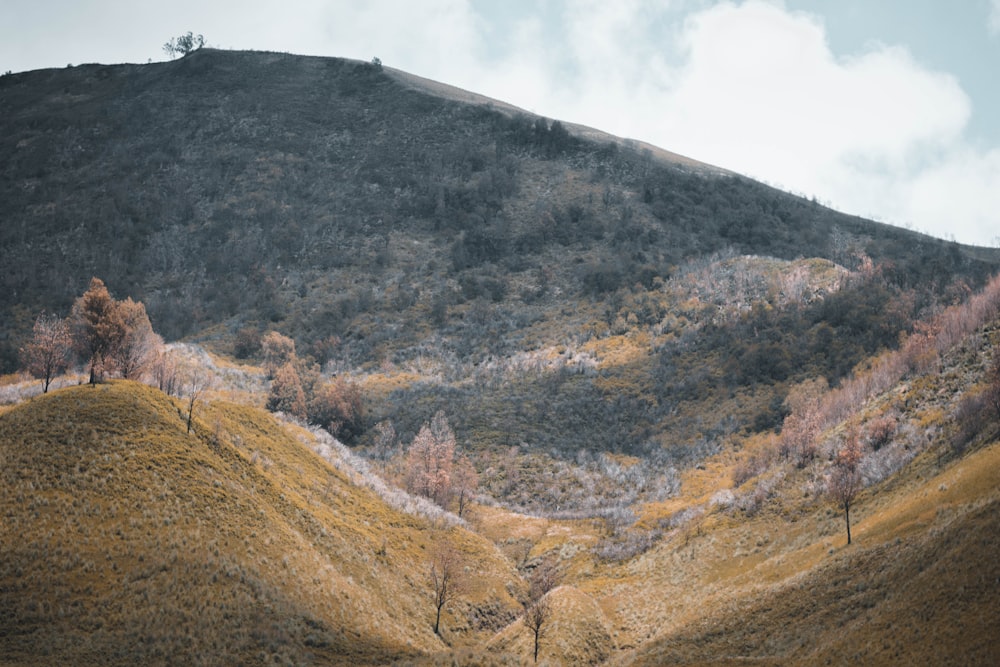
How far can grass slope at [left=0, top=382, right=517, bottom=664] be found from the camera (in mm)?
34938

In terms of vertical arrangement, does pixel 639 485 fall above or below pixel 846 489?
below

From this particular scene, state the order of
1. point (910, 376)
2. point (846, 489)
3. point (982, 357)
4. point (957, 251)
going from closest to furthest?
point (846, 489) < point (982, 357) < point (910, 376) < point (957, 251)

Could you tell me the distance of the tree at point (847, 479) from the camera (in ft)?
160

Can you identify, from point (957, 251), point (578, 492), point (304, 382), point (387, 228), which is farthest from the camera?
point (387, 228)

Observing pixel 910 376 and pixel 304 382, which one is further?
pixel 304 382

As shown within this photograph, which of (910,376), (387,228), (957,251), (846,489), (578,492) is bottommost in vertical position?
(578,492)

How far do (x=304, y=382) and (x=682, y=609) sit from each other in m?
78.0

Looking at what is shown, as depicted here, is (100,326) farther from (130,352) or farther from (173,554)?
(173,554)

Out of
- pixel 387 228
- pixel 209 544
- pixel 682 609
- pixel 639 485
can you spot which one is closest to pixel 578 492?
pixel 639 485

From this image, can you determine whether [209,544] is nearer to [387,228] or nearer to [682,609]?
[682,609]

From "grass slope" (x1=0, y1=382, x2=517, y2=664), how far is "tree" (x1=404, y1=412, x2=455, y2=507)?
20.3m

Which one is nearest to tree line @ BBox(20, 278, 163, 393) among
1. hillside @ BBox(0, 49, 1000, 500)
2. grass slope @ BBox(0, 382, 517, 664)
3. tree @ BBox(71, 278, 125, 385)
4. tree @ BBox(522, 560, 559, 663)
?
tree @ BBox(71, 278, 125, 385)

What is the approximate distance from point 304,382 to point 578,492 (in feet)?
165

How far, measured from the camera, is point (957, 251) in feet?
467
